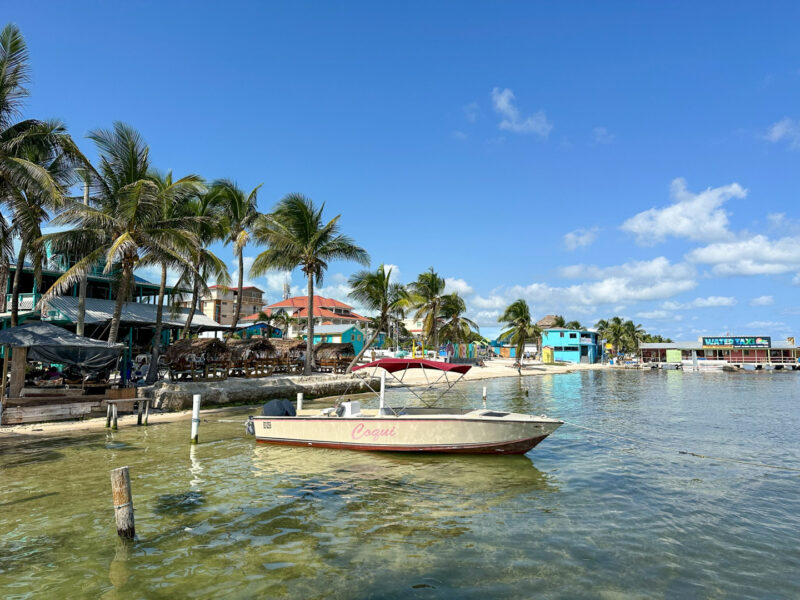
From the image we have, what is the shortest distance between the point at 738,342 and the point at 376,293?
73482mm

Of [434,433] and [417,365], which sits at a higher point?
[417,365]

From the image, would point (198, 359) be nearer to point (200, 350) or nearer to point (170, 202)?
point (200, 350)

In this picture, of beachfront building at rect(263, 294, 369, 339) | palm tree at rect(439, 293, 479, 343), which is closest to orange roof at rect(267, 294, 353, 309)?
beachfront building at rect(263, 294, 369, 339)

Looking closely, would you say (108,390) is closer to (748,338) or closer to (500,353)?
(500,353)

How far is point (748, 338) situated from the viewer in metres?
80.1

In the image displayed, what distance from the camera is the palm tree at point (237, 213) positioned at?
3153 centimetres

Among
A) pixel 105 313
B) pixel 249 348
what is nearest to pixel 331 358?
pixel 249 348

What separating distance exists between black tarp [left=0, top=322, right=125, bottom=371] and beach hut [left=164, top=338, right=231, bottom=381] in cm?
580

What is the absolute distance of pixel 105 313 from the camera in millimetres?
27609

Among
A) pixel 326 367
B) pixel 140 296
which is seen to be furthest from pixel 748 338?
pixel 140 296

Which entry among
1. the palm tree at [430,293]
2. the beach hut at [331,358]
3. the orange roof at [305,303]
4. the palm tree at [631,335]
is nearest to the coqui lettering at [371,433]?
the beach hut at [331,358]

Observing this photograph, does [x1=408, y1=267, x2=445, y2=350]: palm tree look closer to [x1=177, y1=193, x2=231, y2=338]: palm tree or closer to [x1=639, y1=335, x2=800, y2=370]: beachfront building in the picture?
[x1=177, y1=193, x2=231, y2=338]: palm tree

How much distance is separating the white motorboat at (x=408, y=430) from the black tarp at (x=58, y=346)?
8323mm

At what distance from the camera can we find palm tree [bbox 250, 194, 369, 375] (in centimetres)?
3067
